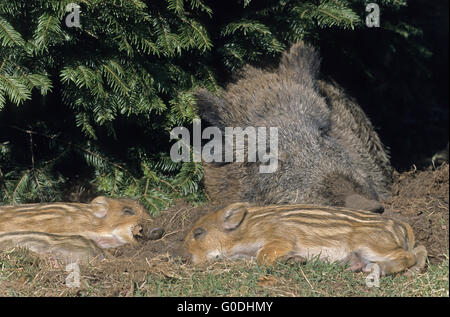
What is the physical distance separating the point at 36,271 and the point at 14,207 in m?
1.03

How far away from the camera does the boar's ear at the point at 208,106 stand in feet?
19.5

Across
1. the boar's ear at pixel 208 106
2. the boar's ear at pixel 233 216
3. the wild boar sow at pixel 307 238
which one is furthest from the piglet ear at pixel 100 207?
the boar's ear at pixel 208 106

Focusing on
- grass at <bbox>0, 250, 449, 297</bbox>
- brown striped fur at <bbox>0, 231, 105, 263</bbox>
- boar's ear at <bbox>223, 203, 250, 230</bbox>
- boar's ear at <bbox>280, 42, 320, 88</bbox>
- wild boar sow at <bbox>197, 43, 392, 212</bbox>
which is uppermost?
boar's ear at <bbox>280, 42, 320, 88</bbox>

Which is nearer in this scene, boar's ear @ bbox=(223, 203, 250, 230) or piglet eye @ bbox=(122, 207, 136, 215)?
boar's ear @ bbox=(223, 203, 250, 230)

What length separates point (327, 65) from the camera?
747 centimetres

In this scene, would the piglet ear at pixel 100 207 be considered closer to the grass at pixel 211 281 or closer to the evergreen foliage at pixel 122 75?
the evergreen foliage at pixel 122 75

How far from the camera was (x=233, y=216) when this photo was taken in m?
4.89

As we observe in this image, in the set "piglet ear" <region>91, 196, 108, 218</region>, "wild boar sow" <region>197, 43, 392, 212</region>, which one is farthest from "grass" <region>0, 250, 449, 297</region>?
"wild boar sow" <region>197, 43, 392, 212</region>

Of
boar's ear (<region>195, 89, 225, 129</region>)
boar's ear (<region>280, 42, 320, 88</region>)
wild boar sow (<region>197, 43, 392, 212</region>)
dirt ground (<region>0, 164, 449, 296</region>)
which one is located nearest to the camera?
dirt ground (<region>0, 164, 449, 296</region>)

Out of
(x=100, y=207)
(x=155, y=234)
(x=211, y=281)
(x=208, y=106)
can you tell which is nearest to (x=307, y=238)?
(x=211, y=281)

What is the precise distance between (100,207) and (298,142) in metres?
1.79

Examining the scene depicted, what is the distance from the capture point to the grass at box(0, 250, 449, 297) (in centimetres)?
400

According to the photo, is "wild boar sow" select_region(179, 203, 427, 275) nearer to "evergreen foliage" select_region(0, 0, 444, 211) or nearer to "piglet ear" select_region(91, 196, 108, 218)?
"piglet ear" select_region(91, 196, 108, 218)

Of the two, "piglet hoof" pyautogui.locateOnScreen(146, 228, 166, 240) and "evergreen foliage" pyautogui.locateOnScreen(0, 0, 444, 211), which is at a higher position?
"evergreen foliage" pyautogui.locateOnScreen(0, 0, 444, 211)
